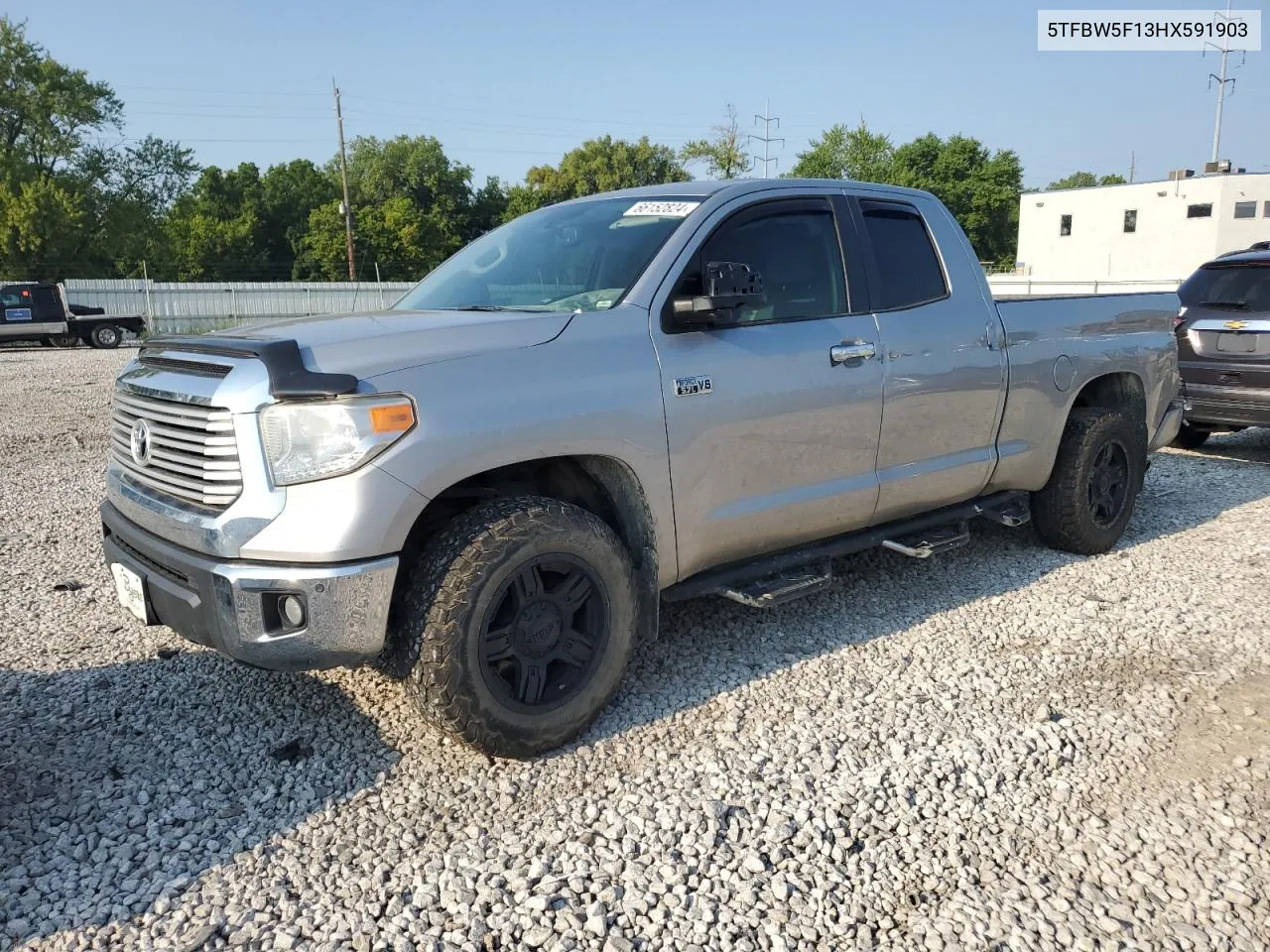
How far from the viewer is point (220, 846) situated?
2.79 metres

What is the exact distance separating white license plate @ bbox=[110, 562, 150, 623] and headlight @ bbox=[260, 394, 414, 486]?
798 mm

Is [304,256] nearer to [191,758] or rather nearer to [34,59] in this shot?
[34,59]

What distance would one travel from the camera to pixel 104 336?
2598cm

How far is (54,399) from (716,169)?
54.8m

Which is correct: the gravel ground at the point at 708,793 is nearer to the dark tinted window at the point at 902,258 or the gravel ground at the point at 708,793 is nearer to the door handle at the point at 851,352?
the door handle at the point at 851,352

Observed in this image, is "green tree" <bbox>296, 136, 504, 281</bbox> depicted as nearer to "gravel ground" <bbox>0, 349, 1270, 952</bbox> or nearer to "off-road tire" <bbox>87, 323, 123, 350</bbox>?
"off-road tire" <bbox>87, 323, 123, 350</bbox>

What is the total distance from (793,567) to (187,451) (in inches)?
95.1

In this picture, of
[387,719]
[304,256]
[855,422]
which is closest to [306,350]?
[387,719]

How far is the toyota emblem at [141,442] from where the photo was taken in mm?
3281

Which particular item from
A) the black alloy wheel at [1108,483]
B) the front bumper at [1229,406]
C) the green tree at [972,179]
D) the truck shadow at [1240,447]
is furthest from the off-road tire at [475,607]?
the green tree at [972,179]

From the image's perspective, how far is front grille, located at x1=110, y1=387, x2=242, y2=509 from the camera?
2906 millimetres

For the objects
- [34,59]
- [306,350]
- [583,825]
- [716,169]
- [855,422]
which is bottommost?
[583,825]

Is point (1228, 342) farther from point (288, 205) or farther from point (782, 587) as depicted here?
point (288, 205)

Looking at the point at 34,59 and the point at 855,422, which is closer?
the point at 855,422
